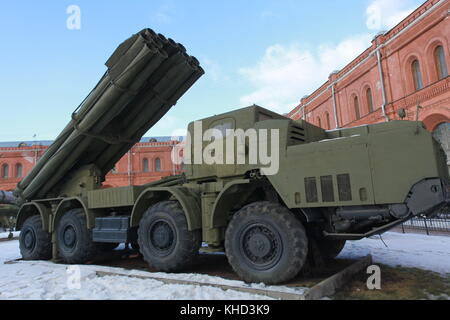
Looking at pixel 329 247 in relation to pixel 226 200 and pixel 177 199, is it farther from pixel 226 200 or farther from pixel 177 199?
pixel 177 199

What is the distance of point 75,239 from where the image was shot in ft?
22.4

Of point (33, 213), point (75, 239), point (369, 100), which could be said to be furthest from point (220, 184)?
point (369, 100)

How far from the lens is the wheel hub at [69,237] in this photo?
22.5 feet

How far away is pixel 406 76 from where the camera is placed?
1747cm

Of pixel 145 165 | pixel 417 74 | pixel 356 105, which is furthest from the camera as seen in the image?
pixel 145 165

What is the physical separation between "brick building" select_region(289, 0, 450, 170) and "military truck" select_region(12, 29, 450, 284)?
34.1 ft

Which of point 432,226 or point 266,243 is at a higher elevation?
point 266,243

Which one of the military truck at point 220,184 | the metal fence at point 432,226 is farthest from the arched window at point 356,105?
the military truck at point 220,184

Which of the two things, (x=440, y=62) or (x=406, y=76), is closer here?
(x=440, y=62)

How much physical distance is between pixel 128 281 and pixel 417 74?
59.6 ft

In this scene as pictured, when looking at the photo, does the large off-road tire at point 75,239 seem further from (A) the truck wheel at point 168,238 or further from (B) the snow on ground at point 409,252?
(B) the snow on ground at point 409,252

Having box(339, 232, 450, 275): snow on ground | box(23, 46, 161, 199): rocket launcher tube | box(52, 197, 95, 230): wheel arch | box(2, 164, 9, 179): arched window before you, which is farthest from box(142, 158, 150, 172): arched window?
box(339, 232, 450, 275): snow on ground

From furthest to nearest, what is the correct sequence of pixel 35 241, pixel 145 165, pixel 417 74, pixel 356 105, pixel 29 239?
1. pixel 145 165
2. pixel 356 105
3. pixel 417 74
4. pixel 29 239
5. pixel 35 241

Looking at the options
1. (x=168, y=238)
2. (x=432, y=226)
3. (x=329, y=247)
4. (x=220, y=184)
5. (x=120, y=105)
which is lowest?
(x=432, y=226)
